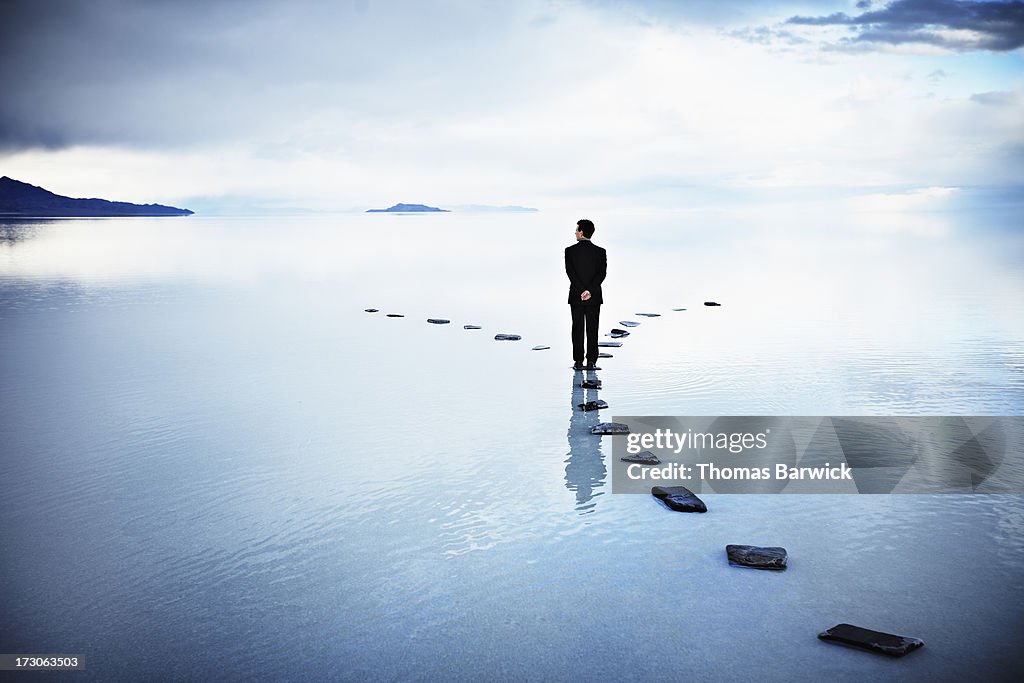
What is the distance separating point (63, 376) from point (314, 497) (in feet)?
25.9

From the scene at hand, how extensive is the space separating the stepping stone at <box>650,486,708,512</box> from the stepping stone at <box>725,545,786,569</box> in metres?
0.92

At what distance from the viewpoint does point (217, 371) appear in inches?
507

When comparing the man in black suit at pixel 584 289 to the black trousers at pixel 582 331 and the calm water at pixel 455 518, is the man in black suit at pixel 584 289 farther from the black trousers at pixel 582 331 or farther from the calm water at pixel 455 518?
the calm water at pixel 455 518

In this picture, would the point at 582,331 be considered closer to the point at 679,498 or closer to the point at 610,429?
the point at 610,429

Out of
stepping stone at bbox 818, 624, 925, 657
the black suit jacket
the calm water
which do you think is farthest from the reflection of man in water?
the black suit jacket

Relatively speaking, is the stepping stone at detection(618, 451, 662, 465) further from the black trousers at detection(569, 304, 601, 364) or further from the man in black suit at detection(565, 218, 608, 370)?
the black trousers at detection(569, 304, 601, 364)

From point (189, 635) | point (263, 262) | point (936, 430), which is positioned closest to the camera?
point (189, 635)

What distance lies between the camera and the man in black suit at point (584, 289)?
43.1 ft

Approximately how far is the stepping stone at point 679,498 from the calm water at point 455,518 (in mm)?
146

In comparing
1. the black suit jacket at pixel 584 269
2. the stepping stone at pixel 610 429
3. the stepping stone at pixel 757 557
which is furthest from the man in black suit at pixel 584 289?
the stepping stone at pixel 757 557

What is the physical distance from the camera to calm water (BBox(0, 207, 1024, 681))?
15.8ft

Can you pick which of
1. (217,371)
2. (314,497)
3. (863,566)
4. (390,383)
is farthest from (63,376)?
(863,566)

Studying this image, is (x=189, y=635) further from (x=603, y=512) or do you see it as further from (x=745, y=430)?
(x=745, y=430)

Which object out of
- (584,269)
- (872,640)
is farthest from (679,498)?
(584,269)
